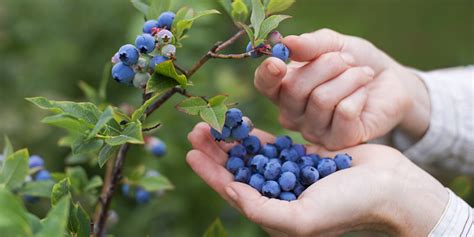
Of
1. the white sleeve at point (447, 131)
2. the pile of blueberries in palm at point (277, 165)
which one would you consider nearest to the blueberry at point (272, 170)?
the pile of blueberries in palm at point (277, 165)

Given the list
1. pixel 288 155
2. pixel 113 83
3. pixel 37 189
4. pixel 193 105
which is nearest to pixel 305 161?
pixel 288 155

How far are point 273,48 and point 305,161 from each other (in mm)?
231

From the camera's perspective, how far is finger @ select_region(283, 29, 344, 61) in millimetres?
1142

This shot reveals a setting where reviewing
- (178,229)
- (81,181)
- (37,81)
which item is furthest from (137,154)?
(81,181)

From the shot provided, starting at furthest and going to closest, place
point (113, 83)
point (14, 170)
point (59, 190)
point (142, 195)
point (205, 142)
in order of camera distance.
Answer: point (113, 83) < point (142, 195) < point (205, 142) < point (14, 170) < point (59, 190)

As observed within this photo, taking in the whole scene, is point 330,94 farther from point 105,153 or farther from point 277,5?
point 105,153

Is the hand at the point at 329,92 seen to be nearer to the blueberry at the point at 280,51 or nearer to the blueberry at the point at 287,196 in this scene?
the blueberry at the point at 280,51

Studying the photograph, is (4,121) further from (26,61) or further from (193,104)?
(193,104)

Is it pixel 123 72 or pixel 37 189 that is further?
pixel 37 189

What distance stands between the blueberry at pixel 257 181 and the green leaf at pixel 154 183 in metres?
0.24

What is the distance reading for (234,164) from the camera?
1167mm

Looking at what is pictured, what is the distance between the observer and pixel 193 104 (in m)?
0.99

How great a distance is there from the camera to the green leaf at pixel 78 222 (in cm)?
92

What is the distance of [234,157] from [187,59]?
1.09 metres
